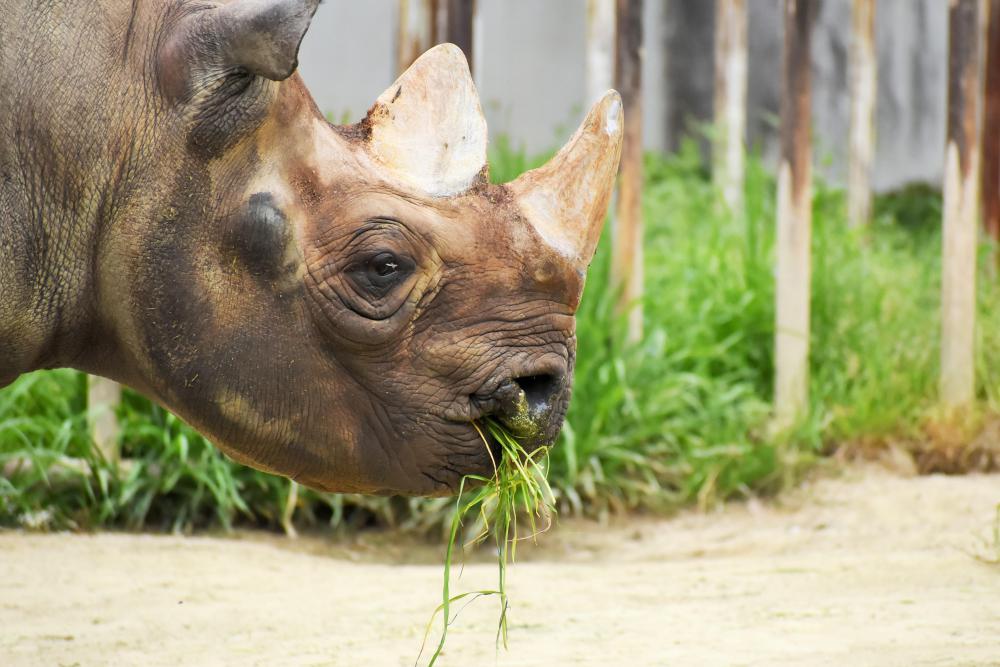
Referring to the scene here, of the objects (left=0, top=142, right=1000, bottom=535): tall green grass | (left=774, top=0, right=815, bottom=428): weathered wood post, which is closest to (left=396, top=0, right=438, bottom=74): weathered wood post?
(left=0, top=142, right=1000, bottom=535): tall green grass

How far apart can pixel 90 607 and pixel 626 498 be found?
7.95 ft

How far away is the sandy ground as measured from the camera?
10.6 ft

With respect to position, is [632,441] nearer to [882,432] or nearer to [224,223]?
[882,432]

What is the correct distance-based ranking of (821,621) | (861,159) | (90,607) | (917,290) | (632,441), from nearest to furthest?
(821,621) → (90,607) → (632,441) → (917,290) → (861,159)

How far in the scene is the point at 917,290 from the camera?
22.1 ft

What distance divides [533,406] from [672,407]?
3.10 metres

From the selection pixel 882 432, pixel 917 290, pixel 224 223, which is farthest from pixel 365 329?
pixel 917 290

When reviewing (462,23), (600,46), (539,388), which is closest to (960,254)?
(600,46)

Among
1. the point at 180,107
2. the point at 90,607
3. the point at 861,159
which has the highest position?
the point at 861,159

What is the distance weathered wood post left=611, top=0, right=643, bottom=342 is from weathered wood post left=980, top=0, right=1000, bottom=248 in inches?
112

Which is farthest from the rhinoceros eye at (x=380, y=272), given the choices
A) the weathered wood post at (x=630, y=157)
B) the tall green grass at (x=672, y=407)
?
the weathered wood post at (x=630, y=157)

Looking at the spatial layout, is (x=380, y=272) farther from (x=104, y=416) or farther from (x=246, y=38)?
(x=104, y=416)

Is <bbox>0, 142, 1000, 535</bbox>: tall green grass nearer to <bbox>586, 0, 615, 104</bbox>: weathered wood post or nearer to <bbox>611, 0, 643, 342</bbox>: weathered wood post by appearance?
<bbox>611, 0, 643, 342</bbox>: weathered wood post

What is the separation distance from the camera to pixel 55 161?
2457 mm
